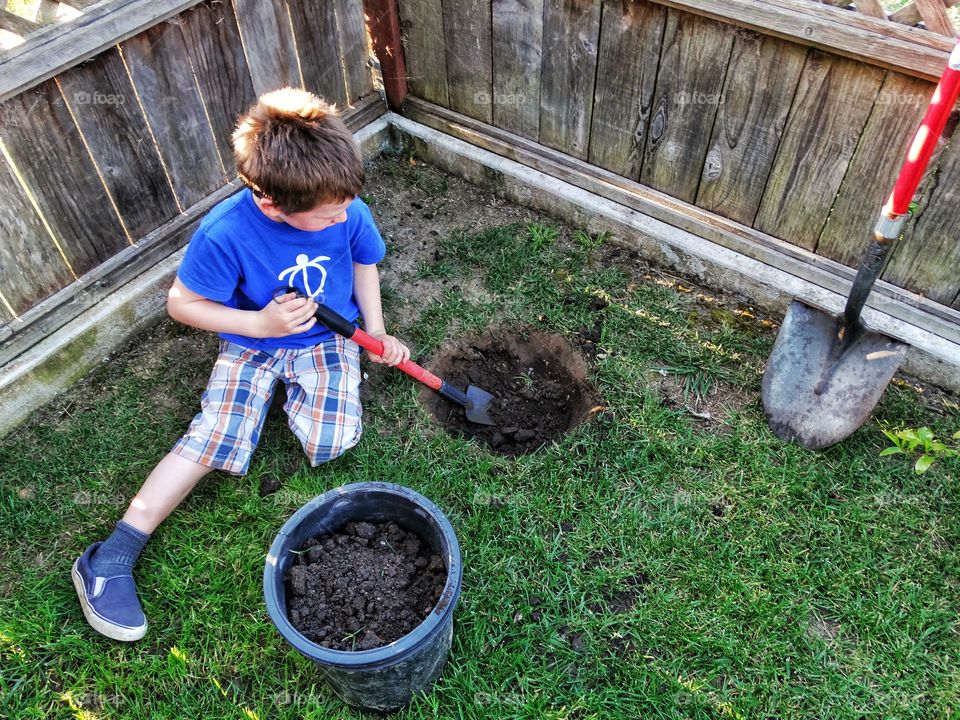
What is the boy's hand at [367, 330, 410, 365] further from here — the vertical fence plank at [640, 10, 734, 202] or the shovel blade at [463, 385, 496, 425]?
the vertical fence plank at [640, 10, 734, 202]

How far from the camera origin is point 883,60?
229 cm

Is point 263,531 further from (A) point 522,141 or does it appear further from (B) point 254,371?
(A) point 522,141

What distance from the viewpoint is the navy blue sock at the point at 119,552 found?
229 cm

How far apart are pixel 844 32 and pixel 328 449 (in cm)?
216

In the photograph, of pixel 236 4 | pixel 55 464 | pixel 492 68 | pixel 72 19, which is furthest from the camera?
pixel 492 68

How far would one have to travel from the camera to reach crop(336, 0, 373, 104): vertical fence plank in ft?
11.1

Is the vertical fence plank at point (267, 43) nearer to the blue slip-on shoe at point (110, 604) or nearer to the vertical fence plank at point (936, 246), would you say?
the blue slip-on shoe at point (110, 604)

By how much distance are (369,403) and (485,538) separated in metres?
0.73

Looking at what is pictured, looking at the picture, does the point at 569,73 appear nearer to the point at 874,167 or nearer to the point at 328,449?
the point at 874,167

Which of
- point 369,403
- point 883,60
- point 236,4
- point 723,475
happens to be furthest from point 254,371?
point 883,60

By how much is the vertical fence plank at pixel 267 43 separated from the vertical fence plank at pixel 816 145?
207cm

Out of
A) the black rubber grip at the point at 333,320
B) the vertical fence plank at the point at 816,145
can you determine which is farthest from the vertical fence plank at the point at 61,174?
the vertical fence plank at the point at 816,145

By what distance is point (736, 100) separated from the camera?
2.70 meters

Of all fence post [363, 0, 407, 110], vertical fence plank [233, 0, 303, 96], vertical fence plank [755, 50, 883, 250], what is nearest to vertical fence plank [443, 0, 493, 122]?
fence post [363, 0, 407, 110]
